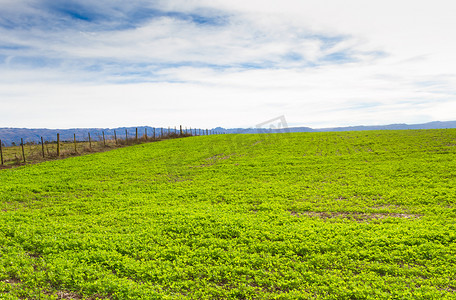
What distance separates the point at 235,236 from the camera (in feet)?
38.8

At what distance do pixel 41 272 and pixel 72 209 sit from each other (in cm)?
829

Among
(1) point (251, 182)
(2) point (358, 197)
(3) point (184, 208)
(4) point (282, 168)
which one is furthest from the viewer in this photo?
(4) point (282, 168)

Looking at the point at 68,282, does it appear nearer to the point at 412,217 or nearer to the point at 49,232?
the point at 49,232

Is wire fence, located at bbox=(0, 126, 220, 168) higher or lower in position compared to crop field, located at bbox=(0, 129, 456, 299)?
higher

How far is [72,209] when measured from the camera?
1652 centimetres

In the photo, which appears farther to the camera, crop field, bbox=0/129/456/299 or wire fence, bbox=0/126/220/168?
wire fence, bbox=0/126/220/168

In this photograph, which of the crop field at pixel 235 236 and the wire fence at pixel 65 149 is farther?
the wire fence at pixel 65 149

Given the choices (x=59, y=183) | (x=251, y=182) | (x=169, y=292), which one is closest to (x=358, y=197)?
(x=251, y=182)

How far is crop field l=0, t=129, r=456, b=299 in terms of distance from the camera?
327 inches

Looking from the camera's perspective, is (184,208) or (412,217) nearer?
(412,217)

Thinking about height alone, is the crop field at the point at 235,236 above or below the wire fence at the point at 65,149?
below

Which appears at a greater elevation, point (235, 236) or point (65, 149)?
point (65, 149)

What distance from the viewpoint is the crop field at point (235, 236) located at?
830 cm

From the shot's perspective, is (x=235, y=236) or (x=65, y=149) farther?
(x=65, y=149)
